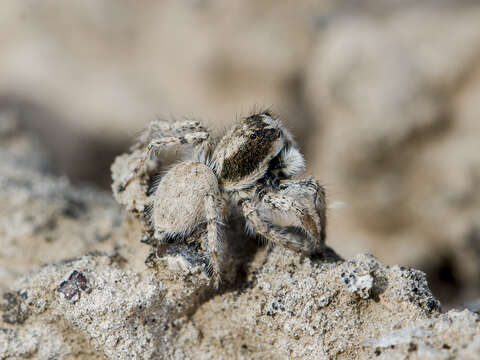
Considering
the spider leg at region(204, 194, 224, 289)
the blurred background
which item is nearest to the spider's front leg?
the spider leg at region(204, 194, 224, 289)

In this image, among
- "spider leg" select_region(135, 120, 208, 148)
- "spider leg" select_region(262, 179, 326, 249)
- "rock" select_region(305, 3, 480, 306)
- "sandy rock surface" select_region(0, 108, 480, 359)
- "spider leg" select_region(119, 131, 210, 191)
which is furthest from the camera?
"rock" select_region(305, 3, 480, 306)

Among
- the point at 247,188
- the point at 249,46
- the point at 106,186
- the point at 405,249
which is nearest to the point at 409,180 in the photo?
the point at 405,249

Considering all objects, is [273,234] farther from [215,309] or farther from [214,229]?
[215,309]

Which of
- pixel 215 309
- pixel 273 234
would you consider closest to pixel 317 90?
pixel 273 234

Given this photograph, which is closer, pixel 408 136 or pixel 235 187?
pixel 235 187

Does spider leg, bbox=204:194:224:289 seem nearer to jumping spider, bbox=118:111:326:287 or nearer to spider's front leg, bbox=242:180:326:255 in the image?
jumping spider, bbox=118:111:326:287

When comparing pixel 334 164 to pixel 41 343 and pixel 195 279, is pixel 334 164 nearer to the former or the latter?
pixel 195 279
